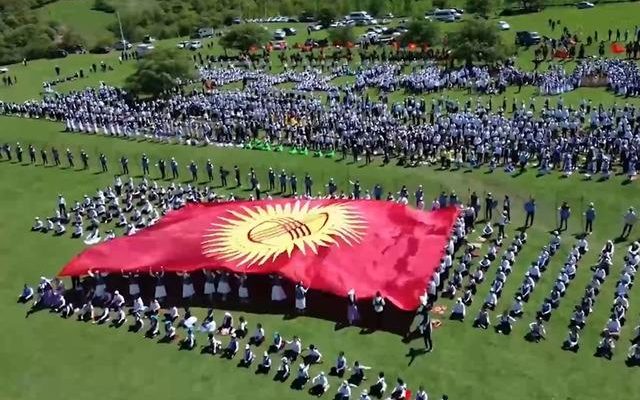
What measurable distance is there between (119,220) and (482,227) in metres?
21.9

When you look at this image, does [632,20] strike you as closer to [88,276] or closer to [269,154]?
[269,154]

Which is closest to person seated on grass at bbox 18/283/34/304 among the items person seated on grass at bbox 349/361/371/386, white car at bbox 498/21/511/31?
person seated on grass at bbox 349/361/371/386

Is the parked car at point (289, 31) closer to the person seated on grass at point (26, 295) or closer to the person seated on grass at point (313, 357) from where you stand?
the person seated on grass at point (26, 295)

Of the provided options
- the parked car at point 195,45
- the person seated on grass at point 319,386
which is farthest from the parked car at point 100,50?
the person seated on grass at point 319,386

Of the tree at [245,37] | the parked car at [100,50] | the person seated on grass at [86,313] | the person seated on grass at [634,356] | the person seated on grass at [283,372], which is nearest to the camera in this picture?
the person seated on grass at [634,356]

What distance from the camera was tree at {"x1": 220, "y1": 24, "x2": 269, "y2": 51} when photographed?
92188 mm

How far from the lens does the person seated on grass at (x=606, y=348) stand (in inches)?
1153

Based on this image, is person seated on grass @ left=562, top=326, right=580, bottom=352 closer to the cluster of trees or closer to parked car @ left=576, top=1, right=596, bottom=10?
parked car @ left=576, top=1, right=596, bottom=10

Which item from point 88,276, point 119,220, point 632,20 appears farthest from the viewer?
point 632,20

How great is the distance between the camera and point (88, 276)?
37.5m

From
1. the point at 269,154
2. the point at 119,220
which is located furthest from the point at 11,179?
the point at 269,154

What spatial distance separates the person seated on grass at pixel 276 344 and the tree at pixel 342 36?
66.1 meters

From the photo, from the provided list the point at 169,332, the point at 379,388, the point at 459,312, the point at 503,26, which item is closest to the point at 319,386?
the point at 379,388

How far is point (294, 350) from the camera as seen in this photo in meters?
30.8
